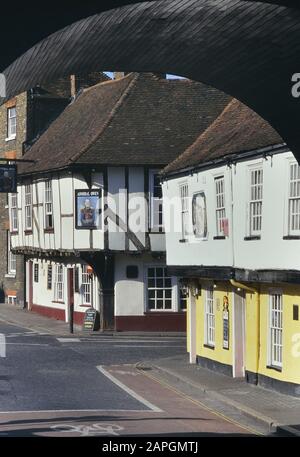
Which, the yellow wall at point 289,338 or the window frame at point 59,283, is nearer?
the yellow wall at point 289,338

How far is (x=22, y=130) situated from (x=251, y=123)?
23901 mm

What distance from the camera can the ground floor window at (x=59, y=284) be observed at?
4059cm

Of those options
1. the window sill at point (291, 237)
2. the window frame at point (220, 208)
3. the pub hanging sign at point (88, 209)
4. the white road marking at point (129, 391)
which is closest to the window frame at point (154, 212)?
the pub hanging sign at point (88, 209)

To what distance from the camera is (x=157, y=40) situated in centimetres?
884

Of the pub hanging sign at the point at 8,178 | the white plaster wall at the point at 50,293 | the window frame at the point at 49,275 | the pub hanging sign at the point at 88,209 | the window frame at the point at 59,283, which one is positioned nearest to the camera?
the pub hanging sign at the point at 88,209

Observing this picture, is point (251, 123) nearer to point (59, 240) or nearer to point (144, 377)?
point (144, 377)

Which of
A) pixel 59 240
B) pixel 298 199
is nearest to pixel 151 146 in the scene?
pixel 59 240

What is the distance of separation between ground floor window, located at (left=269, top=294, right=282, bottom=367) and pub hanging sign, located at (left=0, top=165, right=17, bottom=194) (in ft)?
65.7

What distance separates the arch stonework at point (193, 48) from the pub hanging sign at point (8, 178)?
29331 mm

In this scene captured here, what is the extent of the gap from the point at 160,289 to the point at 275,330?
16.1m

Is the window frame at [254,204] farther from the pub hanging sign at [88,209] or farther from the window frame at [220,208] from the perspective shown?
the pub hanging sign at [88,209]

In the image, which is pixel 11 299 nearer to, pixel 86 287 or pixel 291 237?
pixel 86 287

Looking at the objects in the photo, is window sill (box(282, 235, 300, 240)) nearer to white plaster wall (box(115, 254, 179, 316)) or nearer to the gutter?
the gutter

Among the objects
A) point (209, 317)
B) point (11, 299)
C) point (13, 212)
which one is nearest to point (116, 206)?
point (209, 317)
